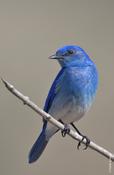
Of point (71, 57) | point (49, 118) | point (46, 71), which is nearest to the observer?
point (49, 118)

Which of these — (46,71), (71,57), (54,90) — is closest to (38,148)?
(54,90)

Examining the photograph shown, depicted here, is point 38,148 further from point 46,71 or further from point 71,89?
point 46,71

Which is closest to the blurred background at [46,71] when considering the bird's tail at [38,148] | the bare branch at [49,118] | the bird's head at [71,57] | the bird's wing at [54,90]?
the bird's tail at [38,148]

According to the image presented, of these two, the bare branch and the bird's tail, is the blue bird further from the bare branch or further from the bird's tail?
the bare branch

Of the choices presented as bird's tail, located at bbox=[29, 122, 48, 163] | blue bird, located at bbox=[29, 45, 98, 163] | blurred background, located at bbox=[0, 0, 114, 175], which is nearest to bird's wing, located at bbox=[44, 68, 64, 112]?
blue bird, located at bbox=[29, 45, 98, 163]

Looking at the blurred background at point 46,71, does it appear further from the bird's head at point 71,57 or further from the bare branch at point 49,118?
the bare branch at point 49,118

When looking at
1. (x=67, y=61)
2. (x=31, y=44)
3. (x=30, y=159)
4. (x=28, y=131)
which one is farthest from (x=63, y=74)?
(x=31, y=44)
